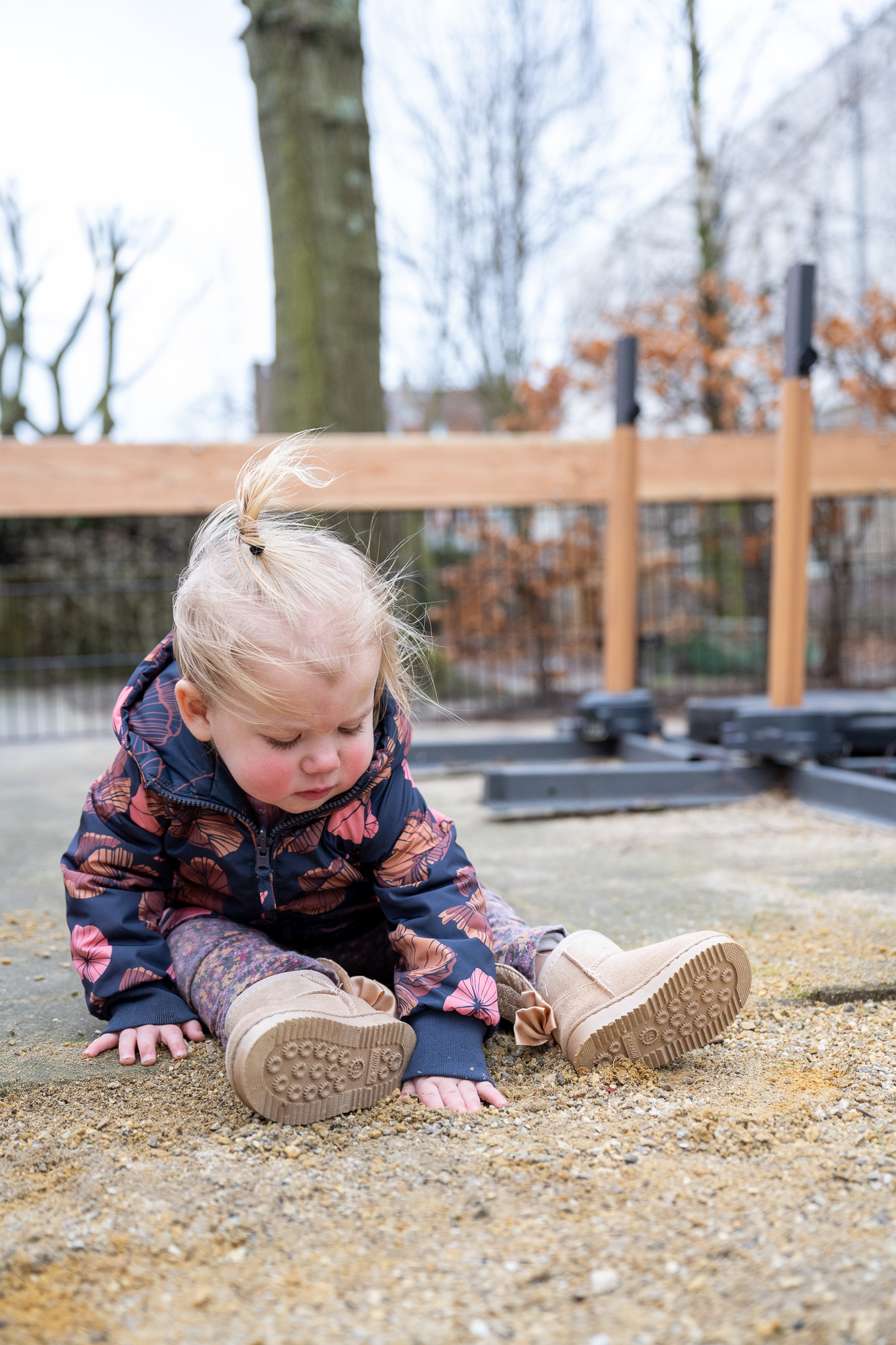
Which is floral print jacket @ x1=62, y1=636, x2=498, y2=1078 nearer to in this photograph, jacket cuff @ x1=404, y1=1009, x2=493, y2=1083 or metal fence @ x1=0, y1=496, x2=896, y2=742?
jacket cuff @ x1=404, y1=1009, x2=493, y2=1083

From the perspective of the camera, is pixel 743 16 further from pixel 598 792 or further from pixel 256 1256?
pixel 256 1256

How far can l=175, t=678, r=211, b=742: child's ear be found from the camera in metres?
1.36

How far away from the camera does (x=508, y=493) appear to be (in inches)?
193

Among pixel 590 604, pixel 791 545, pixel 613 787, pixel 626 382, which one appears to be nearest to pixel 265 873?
pixel 613 787

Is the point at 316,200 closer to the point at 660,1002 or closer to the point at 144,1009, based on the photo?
the point at 144,1009

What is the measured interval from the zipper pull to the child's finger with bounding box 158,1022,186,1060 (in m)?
0.19

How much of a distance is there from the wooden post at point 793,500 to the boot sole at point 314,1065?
2.31 m

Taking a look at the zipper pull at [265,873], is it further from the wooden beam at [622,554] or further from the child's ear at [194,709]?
the wooden beam at [622,554]

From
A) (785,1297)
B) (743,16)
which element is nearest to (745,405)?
(743,16)

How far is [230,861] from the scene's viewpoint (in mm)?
1436

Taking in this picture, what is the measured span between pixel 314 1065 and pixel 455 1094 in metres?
0.18

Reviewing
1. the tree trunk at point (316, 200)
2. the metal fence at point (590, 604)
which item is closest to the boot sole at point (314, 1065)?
the metal fence at point (590, 604)

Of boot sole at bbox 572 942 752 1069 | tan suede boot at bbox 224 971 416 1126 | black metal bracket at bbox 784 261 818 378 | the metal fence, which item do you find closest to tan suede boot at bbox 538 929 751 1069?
boot sole at bbox 572 942 752 1069

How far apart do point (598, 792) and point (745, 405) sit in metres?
4.93
